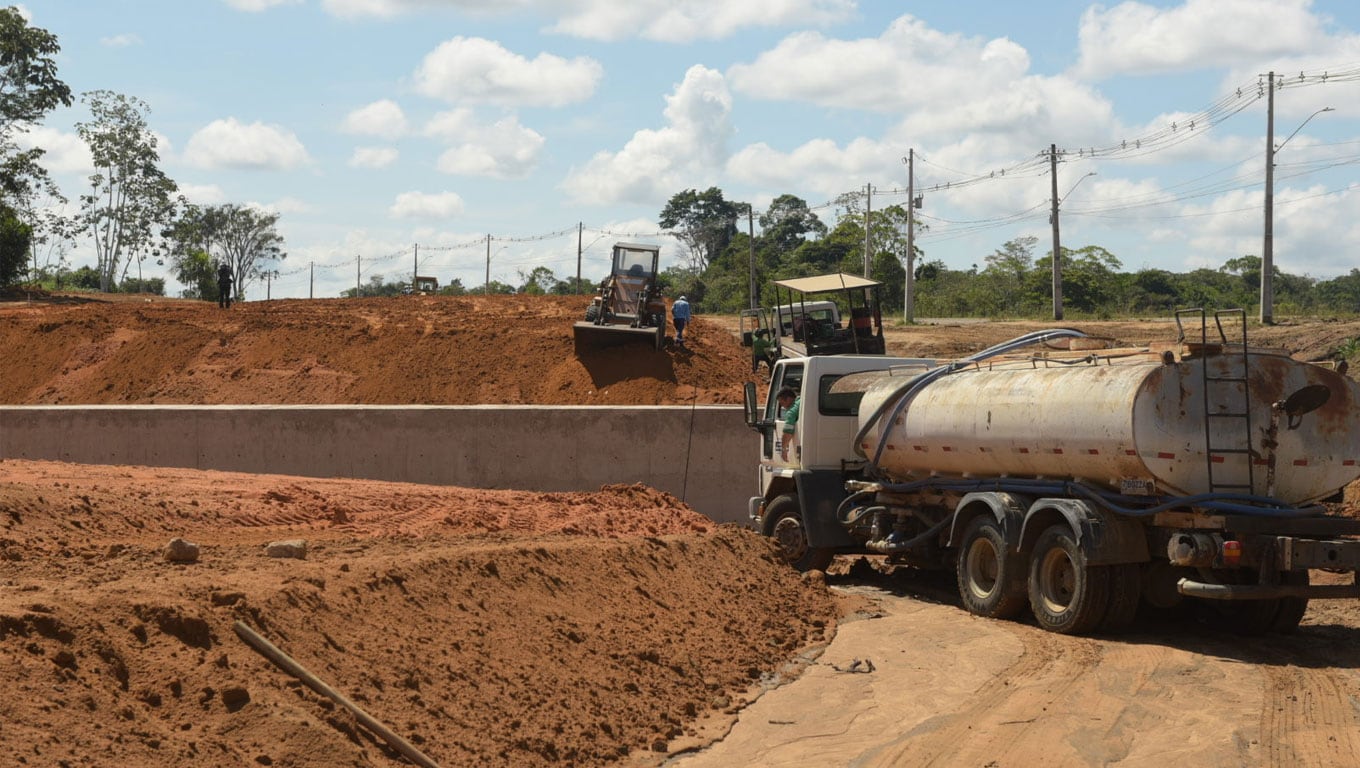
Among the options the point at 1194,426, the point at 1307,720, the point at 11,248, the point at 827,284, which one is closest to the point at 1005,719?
the point at 1307,720

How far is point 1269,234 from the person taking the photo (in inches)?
1588

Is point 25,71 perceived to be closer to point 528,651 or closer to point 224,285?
point 224,285

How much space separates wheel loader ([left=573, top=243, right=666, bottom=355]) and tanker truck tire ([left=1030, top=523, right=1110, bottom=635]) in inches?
771

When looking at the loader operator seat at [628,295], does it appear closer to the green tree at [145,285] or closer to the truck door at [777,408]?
the truck door at [777,408]

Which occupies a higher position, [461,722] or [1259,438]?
[1259,438]

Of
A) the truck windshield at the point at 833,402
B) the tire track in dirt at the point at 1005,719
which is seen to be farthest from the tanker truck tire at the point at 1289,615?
the truck windshield at the point at 833,402

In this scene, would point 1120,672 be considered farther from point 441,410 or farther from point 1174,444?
point 441,410

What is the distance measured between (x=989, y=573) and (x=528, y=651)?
5.78 meters

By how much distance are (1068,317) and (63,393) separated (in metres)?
35.4

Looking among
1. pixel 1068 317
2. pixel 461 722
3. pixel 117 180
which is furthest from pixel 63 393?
pixel 117 180

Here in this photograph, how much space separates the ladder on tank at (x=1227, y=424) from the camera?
1115 centimetres

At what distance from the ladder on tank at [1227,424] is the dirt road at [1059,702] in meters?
1.43

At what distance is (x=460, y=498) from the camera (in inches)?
623

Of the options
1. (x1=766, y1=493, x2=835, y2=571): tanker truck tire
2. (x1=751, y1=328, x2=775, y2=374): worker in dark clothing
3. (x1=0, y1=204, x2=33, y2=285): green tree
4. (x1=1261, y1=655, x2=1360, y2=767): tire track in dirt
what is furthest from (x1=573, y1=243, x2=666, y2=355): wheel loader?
(x1=0, y1=204, x2=33, y2=285): green tree
